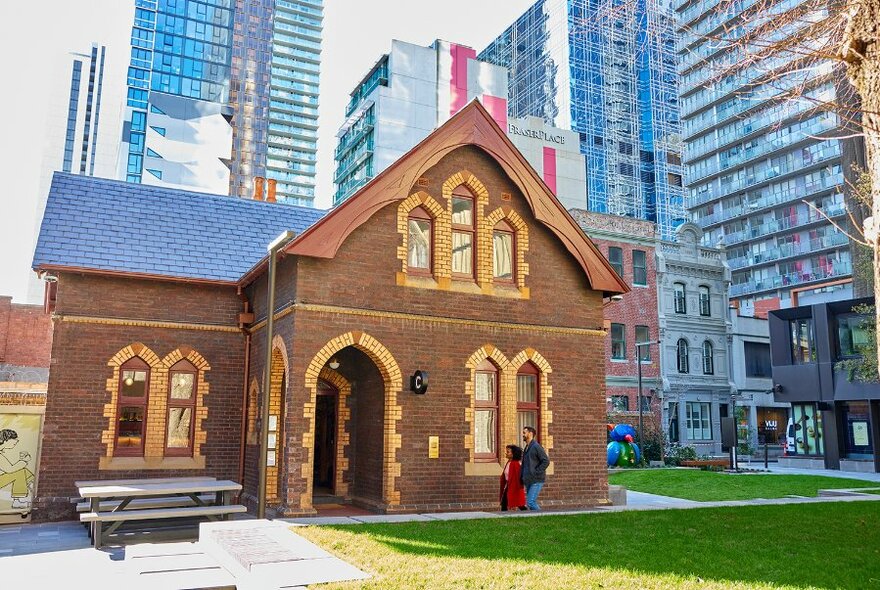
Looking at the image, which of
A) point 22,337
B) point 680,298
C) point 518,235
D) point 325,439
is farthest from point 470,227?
point 680,298

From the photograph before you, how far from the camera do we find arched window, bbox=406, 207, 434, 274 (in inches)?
606

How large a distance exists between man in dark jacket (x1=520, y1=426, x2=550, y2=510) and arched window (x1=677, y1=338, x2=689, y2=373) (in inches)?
1102

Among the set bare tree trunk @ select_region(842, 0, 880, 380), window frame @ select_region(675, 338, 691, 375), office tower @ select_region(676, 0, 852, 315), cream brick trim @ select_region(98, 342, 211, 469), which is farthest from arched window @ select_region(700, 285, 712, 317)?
bare tree trunk @ select_region(842, 0, 880, 380)

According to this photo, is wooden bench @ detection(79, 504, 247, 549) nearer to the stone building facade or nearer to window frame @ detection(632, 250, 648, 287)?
window frame @ detection(632, 250, 648, 287)

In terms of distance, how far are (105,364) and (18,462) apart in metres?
2.52

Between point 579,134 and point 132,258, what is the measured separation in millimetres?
71047

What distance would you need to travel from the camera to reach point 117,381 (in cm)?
1628

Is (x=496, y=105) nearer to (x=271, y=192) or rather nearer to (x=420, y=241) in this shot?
(x=271, y=192)

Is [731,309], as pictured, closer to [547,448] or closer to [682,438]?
[682,438]

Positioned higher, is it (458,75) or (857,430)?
(458,75)

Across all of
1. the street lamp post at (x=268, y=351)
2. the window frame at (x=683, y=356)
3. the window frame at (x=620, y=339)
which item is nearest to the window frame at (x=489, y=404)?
the street lamp post at (x=268, y=351)

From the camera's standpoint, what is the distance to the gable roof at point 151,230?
16.5 metres

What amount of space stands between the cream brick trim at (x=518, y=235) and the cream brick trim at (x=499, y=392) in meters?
1.65

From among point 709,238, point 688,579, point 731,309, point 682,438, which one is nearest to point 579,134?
point 709,238
